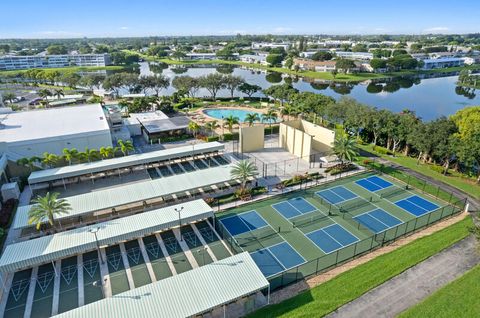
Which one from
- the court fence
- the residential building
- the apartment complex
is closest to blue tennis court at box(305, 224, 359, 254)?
the court fence

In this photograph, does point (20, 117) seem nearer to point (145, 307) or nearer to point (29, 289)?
point (29, 289)

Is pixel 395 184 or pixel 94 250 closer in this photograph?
pixel 94 250

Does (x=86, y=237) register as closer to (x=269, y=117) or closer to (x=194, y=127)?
(x=194, y=127)

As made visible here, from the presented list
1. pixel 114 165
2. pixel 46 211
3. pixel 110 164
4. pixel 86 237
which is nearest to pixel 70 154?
pixel 110 164

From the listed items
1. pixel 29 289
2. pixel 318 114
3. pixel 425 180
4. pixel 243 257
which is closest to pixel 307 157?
pixel 425 180

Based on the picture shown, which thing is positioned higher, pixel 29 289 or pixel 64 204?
pixel 64 204

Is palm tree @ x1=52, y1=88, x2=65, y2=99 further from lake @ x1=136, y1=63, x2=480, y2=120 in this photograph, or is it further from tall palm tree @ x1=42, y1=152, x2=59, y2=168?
tall palm tree @ x1=42, y1=152, x2=59, y2=168

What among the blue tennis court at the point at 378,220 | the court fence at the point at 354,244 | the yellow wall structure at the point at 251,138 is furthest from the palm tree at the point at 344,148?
the yellow wall structure at the point at 251,138

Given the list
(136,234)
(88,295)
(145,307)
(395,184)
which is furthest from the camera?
(395,184)

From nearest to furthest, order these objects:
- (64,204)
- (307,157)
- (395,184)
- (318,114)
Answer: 1. (64,204)
2. (395,184)
3. (307,157)
4. (318,114)
